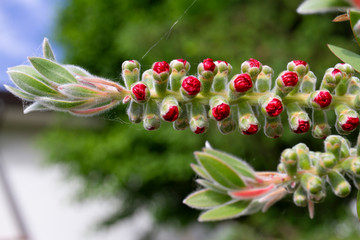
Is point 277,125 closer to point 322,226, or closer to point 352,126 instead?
point 352,126

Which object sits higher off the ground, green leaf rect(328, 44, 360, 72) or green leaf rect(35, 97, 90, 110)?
green leaf rect(35, 97, 90, 110)

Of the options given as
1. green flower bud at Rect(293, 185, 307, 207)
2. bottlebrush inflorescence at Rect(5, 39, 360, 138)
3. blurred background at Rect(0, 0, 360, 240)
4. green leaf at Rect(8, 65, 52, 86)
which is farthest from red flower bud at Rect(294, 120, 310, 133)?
blurred background at Rect(0, 0, 360, 240)

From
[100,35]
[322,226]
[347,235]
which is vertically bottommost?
[322,226]

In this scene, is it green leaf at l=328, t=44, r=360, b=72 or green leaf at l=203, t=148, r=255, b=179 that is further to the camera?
green leaf at l=203, t=148, r=255, b=179

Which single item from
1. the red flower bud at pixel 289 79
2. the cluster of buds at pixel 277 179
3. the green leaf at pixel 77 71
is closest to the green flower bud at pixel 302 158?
the cluster of buds at pixel 277 179

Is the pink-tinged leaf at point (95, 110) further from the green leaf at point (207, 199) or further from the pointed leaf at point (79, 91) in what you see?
the green leaf at point (207, 199)

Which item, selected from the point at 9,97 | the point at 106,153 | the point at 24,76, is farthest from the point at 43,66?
the point at 9,97

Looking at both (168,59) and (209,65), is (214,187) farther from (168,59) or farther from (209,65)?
(168,59)

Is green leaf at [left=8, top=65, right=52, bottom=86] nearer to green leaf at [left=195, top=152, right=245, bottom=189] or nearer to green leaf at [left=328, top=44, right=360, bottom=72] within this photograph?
green leaf at [left=195, top=152, right=245, bottom=189]
